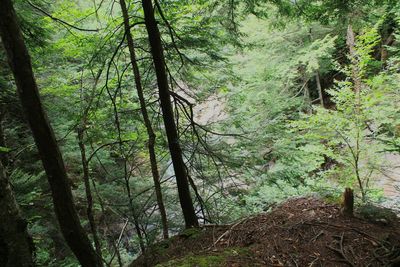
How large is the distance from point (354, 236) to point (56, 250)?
7972 mm

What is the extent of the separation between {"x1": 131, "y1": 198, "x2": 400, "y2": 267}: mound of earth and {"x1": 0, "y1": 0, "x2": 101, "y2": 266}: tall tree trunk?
842mm

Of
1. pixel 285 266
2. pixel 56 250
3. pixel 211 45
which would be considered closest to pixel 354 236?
pixel 285 266

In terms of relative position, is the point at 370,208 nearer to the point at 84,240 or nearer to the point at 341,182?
the point at 84,240

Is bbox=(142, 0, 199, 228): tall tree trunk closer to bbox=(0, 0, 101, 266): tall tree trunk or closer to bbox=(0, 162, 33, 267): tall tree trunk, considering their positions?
bbox=(0, 0, 101, 266): tall tree trunk

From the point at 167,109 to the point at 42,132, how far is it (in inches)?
59.2

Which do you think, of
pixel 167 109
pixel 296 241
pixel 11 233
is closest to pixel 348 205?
pixel 296 241

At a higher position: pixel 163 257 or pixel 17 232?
pixel 17 232

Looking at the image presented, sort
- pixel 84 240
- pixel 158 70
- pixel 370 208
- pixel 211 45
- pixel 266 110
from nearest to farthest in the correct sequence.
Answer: pixel 370 208, pixel 84 240, pixel 158 70, pixel 211 45, pixel 266 110

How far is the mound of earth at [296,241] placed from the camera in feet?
7.89

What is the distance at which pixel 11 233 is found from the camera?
8.98 ft

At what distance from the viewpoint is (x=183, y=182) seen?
13.2 feet

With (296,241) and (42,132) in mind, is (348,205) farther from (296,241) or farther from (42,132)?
(42,132)

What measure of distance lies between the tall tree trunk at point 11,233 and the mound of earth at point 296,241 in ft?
4.04

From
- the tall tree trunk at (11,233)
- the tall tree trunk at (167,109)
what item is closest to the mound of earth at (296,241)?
the tall tree trunk at (167,109)
